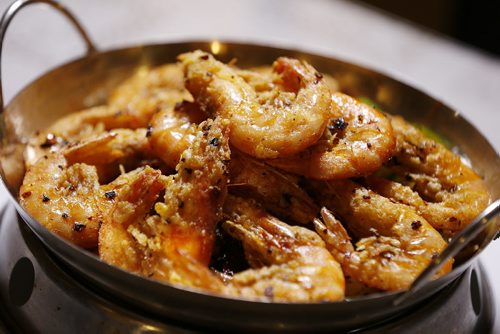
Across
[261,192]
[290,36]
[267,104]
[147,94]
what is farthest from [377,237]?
[290,36]

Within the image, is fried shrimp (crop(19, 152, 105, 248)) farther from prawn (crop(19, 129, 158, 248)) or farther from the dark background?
the dark background

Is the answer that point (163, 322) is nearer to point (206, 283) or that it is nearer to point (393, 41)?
point (206, 283)

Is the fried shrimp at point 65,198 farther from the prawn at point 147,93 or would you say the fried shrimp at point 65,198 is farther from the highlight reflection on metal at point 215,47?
the highlight reflection on metal at point 215,47

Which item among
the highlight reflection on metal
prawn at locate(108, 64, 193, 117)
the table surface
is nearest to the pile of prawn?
prawn at locate(108, 64, 193, 117)

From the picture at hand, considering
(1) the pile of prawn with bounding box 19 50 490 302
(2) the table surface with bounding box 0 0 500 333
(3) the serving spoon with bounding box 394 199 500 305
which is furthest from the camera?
(2) the table surface with bounding box 0 0 500 333

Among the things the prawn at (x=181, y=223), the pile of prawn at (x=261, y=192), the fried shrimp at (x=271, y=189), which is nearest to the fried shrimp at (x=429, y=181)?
the pile of prawn at (x=261, y=192)

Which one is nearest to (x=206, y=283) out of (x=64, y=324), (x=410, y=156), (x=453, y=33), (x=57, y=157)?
(x=64, y=324)
